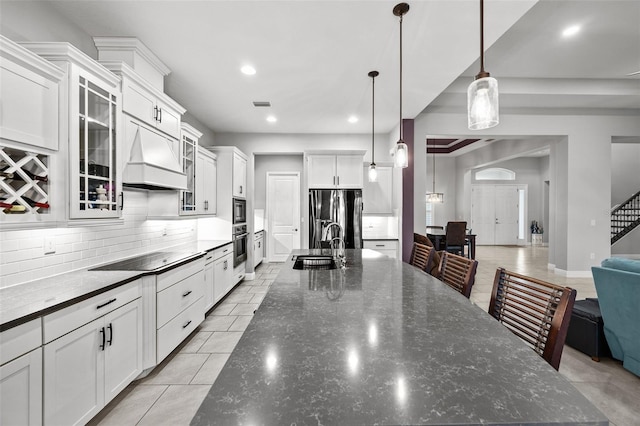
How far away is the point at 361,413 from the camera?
1.93 ft

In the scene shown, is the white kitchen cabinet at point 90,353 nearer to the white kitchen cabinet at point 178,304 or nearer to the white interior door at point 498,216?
the white kitchen cabinet at point 178,304

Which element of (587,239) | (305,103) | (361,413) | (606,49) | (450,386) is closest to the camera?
(361,413)

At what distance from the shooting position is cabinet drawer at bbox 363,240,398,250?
5031mm

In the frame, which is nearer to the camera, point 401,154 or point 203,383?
point 203,383

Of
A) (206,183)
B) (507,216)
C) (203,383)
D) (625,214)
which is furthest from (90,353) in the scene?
(507,216)

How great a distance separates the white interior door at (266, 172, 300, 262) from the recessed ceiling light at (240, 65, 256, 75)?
3353 millimetres

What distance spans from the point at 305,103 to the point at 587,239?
5877 mm

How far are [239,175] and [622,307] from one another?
4.85 m

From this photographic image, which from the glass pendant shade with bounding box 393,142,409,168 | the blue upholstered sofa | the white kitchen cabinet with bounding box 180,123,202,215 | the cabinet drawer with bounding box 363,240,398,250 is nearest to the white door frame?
the cabinet drawer with bounding box 363,240,398,250

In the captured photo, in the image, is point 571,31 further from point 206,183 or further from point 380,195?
point 206,183

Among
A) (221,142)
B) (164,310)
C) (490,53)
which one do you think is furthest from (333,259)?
(221,142)

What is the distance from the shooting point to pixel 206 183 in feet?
13.5

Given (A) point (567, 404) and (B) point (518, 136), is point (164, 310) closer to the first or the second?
(A) point (567, 404)

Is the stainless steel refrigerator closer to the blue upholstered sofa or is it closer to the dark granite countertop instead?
the dark granite countertop
